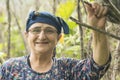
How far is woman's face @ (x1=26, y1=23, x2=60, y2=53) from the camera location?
2841mm

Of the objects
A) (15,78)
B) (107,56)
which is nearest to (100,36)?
(107,56)

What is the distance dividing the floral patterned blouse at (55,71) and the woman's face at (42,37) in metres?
0.16

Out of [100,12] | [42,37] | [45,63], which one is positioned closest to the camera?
[100,12]

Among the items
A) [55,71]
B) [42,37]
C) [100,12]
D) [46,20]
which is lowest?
[55,71]

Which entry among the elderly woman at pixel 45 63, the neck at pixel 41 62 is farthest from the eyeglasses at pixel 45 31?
the neck at pixel 41 62

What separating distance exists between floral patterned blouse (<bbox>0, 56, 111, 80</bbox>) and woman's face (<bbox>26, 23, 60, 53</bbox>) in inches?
6.1

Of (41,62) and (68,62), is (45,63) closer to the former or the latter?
(41,62)

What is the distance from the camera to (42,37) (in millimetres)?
2832

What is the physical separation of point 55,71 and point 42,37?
0.29 m

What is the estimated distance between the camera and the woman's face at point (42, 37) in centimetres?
284

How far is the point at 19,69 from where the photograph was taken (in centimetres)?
295

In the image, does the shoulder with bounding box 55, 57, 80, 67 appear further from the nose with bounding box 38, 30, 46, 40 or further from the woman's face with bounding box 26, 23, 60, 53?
the nose with bounding box 38, 30, 46, 40

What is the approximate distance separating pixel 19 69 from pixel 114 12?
3.82 ft

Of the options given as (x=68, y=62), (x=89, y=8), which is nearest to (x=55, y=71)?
(x=68, y=62)
